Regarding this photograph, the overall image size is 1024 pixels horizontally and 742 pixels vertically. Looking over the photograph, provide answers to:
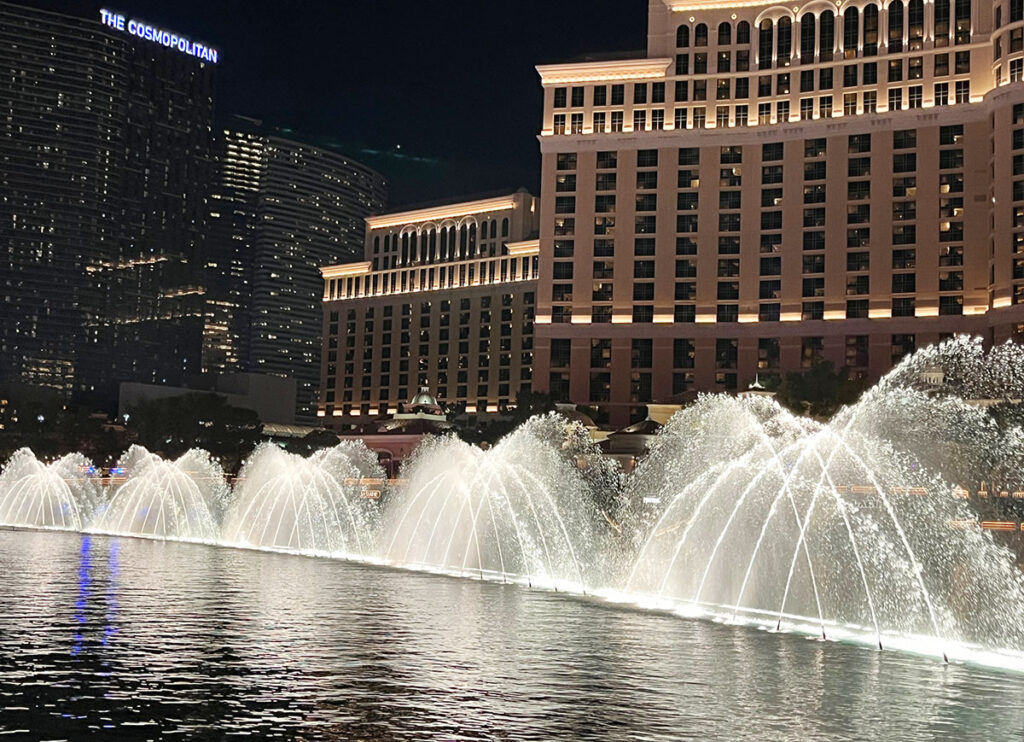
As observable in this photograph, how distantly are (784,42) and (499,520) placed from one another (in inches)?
3378

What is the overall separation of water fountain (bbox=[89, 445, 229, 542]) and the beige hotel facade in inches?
2188

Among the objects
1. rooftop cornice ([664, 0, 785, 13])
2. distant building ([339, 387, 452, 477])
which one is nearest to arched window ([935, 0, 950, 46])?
rooftop cornice ([664, 0, 785, 13])

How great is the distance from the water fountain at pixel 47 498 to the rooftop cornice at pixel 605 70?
63636 millimetres

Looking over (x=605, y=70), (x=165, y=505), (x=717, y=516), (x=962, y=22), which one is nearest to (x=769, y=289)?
(x=605, y=70)

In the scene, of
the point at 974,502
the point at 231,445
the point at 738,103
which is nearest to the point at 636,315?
the point at 738,103

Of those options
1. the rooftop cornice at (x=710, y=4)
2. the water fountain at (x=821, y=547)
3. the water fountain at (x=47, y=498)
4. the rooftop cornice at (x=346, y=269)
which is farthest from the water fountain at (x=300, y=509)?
the rooftop cornice at (x=346, y=269)

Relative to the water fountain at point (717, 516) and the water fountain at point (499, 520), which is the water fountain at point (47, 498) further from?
the water fountain at point (499, 520)

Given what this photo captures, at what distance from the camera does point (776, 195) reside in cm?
11644

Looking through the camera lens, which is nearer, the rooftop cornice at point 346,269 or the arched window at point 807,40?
the arched window at point 807,40

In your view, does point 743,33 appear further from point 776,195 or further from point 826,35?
point 776,195

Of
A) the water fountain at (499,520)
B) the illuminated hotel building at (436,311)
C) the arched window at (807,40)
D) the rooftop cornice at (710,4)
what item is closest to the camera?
the water fountain at (499,520)

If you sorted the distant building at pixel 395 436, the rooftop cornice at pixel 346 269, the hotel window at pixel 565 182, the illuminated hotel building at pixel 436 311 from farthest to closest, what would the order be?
the rooftop cornice at pixel 346 269 < the illuminated hotel building at pixel 436 311 < the hotel window at pixel 565 182 < the distant building at pixel 395 436

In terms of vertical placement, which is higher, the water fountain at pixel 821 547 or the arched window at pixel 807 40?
the arched window at pixel 807 40

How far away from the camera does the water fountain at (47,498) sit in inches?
2741
